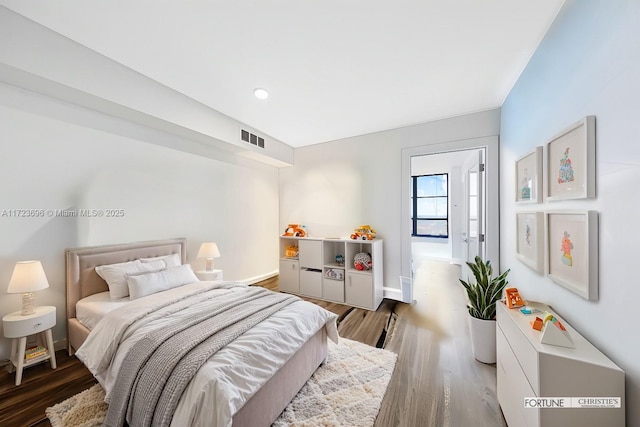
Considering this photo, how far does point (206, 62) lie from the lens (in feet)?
6.86

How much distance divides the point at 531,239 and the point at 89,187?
4.07 meters

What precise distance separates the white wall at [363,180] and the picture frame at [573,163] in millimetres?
1668

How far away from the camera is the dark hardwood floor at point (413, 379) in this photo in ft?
4.99

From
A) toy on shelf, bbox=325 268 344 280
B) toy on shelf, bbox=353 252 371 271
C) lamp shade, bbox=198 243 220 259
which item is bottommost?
toy on shelf, bbox=325 268 344 280

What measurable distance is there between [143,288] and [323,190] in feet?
9.37

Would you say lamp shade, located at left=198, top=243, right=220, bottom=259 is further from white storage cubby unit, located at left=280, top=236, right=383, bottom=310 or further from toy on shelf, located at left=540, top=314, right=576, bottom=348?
toy on shelf, located at left=540, top=314, right=576, bottom=348

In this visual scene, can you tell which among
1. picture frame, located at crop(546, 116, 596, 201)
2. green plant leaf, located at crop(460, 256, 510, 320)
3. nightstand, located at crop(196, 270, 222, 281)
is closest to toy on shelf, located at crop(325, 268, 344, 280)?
nightstand, located at crop(196, 270, 222, 281)

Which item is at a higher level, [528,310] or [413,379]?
[528,310]

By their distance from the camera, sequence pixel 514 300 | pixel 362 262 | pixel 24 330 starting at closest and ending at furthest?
1. pixel 514 300
2. pixel 24 330
3. pixel 362 262

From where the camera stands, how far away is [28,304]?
6.16 ft

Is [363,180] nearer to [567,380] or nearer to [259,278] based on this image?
[259,278]

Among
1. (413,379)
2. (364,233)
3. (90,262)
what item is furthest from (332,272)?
(90,262)

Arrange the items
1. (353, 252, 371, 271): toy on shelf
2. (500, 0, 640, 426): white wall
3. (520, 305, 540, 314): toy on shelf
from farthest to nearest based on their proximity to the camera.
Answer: (353, 252, 371, 271): toy on shelf → (520, 305, 540, 314): toy on shelf → (500, 0, 640, 426): white wall

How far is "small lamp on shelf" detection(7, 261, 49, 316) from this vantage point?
1.76 meters
